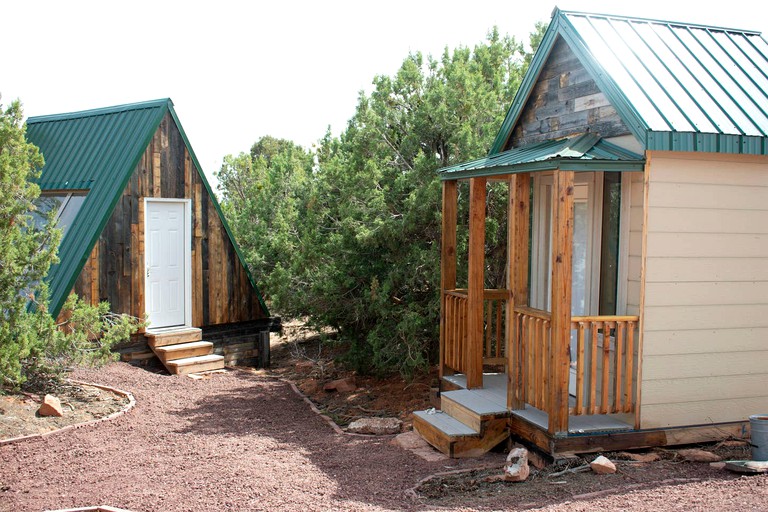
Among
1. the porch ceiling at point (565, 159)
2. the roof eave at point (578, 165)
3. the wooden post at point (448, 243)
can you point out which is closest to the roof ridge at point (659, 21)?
the porch ceiling at point (565, 159)

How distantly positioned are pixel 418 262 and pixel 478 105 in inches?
89.1

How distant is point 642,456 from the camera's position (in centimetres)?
611

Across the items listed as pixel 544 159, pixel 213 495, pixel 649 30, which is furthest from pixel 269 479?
pixel 649 30

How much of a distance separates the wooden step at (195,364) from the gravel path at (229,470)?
1715 millimetres

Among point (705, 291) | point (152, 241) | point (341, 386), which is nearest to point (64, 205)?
point (152, 241)

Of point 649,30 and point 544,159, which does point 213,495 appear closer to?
point 544,159

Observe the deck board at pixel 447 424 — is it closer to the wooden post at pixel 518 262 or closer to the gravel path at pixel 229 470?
the gravel path at pixel 229 470

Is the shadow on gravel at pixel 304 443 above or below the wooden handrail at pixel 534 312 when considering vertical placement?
below

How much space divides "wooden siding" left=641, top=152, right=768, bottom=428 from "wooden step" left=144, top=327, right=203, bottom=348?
719cm

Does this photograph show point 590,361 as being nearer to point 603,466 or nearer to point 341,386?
point 603,466

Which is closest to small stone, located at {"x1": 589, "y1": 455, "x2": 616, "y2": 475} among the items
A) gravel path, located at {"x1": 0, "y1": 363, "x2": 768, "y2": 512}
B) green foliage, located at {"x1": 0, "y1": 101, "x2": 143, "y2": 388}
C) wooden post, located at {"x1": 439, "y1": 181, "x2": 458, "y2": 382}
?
gravel path, located at {"x1": 0, "y1": 363, "x2": 768, "y2": 512}

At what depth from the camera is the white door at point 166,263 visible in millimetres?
11180

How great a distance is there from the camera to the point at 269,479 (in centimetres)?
599

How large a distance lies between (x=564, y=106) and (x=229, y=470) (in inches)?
185
